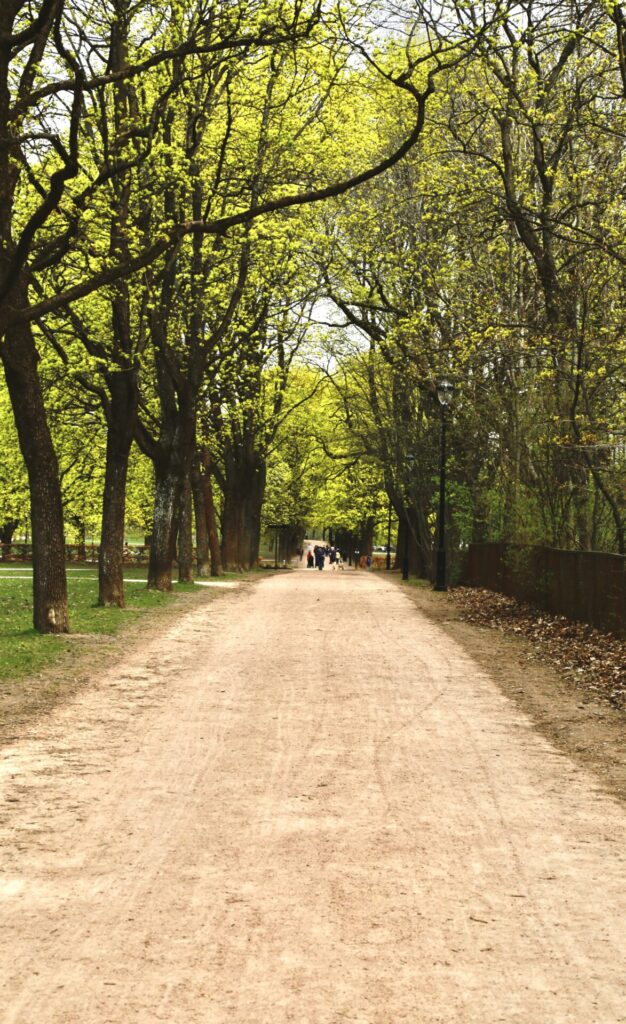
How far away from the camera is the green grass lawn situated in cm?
1408

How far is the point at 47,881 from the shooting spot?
19.0 ft

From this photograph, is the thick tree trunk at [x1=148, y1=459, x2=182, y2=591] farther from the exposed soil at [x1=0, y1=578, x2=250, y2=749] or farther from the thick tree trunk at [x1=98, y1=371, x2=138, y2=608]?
the exposed soil at [x1=0, y1=578, x2=250, y2=749]

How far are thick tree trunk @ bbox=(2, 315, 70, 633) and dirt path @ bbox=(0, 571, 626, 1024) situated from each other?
6342 millimetres

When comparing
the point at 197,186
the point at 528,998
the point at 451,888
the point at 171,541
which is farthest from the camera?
the point at 171,541

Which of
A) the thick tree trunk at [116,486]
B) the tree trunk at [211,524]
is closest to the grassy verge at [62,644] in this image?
the thick tree trunk at [116,486]

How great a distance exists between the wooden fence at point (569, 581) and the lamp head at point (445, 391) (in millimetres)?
4139

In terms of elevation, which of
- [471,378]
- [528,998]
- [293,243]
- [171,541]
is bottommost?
[528,998]

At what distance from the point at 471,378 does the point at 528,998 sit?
19.6m

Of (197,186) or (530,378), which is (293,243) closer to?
(197,186)

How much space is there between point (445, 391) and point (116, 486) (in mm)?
10240

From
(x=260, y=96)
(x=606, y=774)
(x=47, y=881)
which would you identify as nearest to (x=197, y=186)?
(x=260, y=96)

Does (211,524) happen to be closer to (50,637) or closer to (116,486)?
(116,486)

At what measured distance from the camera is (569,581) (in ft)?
65.4

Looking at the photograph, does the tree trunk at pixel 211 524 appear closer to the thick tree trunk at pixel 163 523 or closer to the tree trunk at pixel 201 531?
the tree trunk at pixel 201 531
